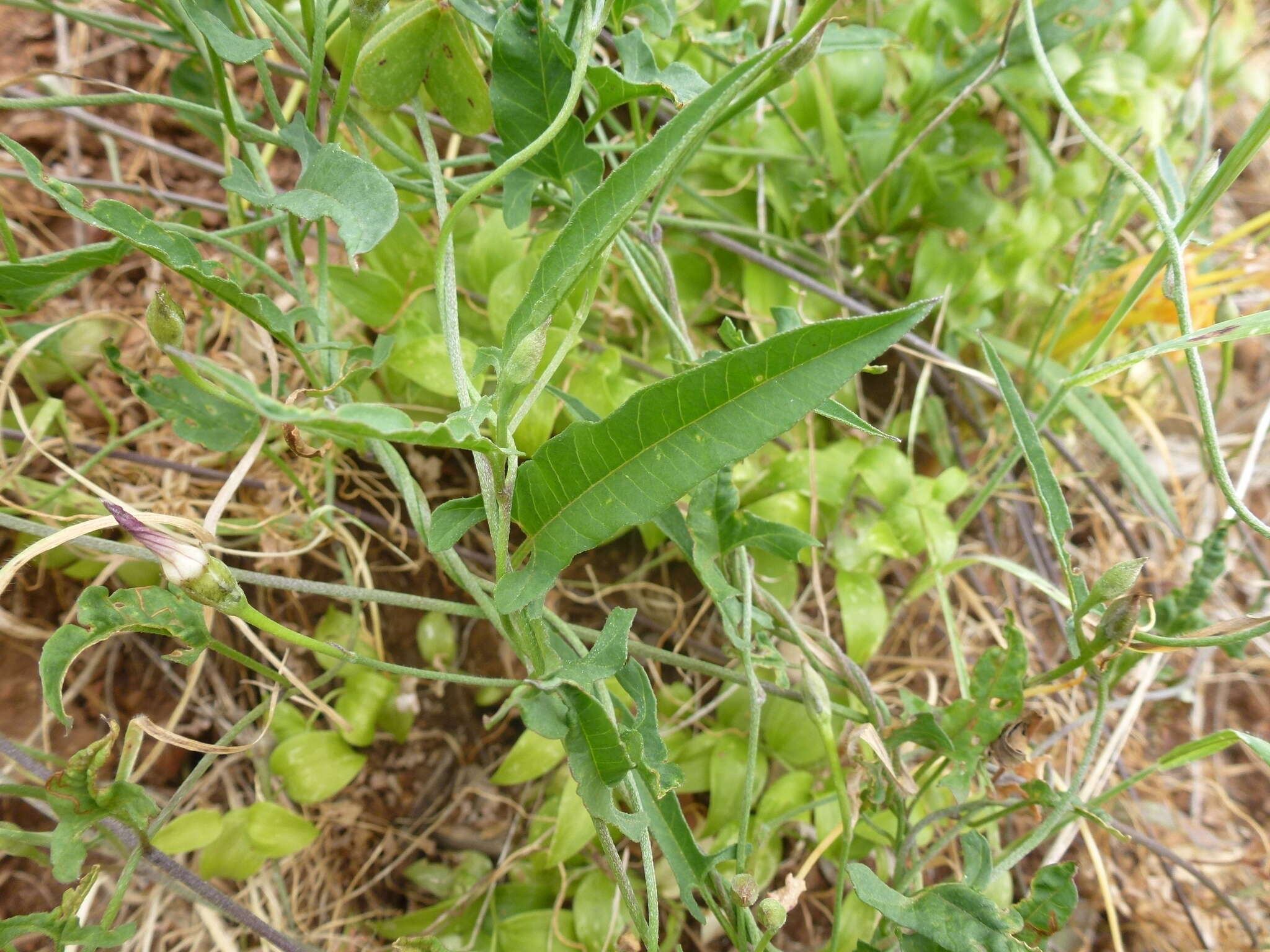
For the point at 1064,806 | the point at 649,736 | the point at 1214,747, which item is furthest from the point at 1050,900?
the point at 649,736

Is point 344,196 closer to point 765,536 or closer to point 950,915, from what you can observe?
point 765,536

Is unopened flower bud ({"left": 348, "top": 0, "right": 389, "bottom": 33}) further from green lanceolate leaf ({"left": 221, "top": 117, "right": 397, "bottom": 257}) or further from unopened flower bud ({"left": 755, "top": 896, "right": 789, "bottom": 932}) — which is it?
unopened flower bud ({"left": 755, "top": 896, "right": 789, "bottom": 932})

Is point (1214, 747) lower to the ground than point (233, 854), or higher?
higher

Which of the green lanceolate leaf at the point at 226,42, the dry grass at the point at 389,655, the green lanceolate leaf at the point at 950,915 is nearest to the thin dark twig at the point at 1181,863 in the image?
the dry grass at the point at 389,655

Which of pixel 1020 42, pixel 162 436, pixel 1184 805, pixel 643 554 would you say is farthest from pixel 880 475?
pixel 162 436

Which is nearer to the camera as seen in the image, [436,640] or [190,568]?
[190,568]

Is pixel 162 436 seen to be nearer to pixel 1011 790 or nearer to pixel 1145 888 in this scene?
pixel 1011 790
